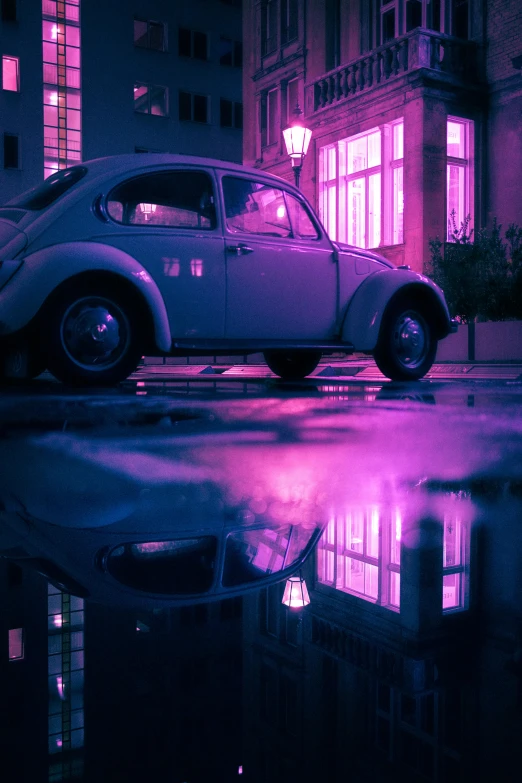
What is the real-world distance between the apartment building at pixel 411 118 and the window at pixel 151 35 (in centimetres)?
1770

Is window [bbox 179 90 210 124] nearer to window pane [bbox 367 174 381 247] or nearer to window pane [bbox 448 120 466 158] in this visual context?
window pane [bbox 367 174 381 247]

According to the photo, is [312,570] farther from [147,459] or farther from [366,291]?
[366,291]

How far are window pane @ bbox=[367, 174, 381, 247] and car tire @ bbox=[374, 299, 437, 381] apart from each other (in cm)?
1507

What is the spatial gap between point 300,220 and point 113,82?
36.0 metres

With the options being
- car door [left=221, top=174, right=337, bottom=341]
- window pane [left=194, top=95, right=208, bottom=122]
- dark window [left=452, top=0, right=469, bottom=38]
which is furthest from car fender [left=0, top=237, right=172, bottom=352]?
window pane [left=194, top=95, right=208, bottom=122]

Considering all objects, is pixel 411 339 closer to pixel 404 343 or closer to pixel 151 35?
pixel 404 343

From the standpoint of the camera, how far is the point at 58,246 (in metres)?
6.15

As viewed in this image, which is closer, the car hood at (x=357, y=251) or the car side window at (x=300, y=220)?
the car side window at (x=300, y=220)

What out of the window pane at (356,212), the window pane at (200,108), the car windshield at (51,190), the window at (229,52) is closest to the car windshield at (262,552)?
the car windshield at (51,190)

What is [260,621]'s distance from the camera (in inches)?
44.6

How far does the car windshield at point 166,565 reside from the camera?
1240 mm

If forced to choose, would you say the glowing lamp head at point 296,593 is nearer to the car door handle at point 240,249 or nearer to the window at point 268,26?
the car door handle at point 240,249

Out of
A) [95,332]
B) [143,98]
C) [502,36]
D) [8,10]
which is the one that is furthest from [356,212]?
[8,10]

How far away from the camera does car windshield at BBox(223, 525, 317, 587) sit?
133 cm
